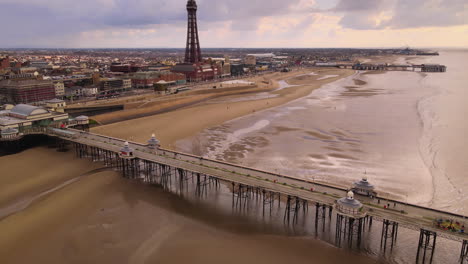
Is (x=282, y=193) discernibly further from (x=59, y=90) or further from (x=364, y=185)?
(x=59, y=90)

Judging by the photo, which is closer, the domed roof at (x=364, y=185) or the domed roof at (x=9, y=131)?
the domed roof at (x=364, y=185)

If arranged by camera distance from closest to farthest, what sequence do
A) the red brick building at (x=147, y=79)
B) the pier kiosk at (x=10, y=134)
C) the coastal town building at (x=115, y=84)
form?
the pier kiosk at (x=10, y=134) → the coastal town building at (x=115, y=84) → the red brick building at (x=147, y=79)

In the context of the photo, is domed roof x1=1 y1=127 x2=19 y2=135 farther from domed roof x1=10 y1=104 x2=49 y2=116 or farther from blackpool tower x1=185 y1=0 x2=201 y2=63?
blackpool tower x1=185 y1=0 x2=201 y2=63

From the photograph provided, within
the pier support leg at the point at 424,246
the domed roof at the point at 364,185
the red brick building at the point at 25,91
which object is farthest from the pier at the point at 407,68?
the pier support leg at the point at 424,246

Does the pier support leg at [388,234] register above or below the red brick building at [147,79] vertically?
below

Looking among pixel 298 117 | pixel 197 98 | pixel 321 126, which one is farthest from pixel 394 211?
pixel 197 98

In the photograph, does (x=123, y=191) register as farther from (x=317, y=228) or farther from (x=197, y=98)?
(x=197, y=98)

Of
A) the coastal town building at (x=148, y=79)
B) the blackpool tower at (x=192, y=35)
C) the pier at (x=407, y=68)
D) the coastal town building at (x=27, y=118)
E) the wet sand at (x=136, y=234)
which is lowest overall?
the wet sand at (x=136, y=234)

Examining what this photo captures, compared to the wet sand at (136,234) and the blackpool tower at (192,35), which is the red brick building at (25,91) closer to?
the wet sand at (136,234)
